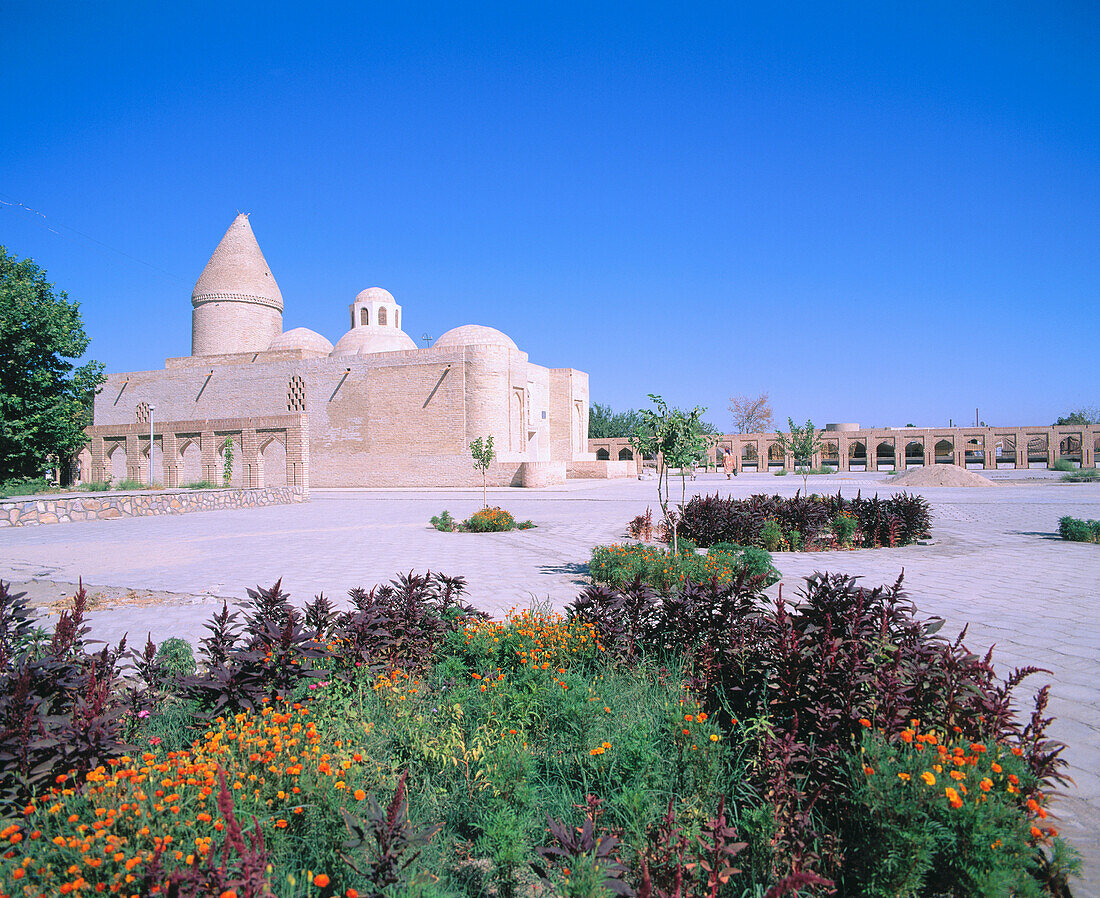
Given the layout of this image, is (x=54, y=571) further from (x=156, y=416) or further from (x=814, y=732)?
(x=156, y=416)

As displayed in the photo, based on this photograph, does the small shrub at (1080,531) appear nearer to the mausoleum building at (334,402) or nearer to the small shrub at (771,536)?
the small shrub at (771,536)

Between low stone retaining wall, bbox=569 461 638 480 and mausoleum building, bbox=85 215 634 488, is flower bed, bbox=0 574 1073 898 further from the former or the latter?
low stone retaining wall, bbox=569 461 638 480

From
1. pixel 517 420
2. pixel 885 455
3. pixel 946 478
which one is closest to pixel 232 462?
pixel 517 420

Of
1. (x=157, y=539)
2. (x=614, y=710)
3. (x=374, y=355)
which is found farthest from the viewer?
(x=374, y=355)

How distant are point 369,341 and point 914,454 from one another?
A: 4323 centimetres

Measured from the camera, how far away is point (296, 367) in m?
34.5

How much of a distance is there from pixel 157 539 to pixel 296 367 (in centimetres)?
2475

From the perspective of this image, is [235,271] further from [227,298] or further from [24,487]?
[24,487]

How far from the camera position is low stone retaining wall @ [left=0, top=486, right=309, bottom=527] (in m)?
14.1

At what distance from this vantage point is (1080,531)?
958 centimetres

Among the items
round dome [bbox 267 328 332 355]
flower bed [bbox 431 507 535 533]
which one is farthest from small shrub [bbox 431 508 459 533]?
round dome [bbox 267 328 332 355]

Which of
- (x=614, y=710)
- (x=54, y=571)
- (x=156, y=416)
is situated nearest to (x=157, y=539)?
(x=54, y=571)

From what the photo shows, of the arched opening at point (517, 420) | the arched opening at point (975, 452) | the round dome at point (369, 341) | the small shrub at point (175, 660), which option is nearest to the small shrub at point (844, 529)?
the small shrub at point (175, 660)

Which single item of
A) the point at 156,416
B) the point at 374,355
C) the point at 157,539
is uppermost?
the point at 374,355
